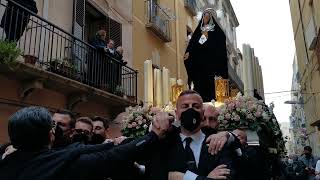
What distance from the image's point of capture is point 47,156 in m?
1.94

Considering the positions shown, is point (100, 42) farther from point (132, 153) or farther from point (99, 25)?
point (132, 153)

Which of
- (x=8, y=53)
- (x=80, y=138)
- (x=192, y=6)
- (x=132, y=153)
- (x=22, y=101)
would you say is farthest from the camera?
(x=192, y=6)

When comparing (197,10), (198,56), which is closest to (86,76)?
(198,56)

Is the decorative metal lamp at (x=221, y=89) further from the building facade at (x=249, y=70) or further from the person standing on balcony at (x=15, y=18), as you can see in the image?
the person standing on balcony at (x=15, y=18)

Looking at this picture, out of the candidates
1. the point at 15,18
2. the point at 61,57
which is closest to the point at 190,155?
the point at 15,18

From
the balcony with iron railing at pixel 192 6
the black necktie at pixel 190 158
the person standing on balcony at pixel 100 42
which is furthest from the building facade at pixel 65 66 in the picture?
the balcony with iron railing at pixel 192 6

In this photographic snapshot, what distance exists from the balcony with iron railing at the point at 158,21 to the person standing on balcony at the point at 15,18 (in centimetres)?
647

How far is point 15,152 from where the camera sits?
2.00 meters

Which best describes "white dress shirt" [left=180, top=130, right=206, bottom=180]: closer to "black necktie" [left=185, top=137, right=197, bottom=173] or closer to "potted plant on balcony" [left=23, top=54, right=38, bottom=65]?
"black necktie" [left=185, top=137, right=197, bottom=173]

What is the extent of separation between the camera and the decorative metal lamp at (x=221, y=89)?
556 centimetres

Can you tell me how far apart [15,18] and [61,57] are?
1684 millimetres

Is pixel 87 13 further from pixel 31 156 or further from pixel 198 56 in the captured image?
pixel 31 156

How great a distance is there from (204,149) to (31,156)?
937 millimetres

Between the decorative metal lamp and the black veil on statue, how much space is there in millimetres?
258
